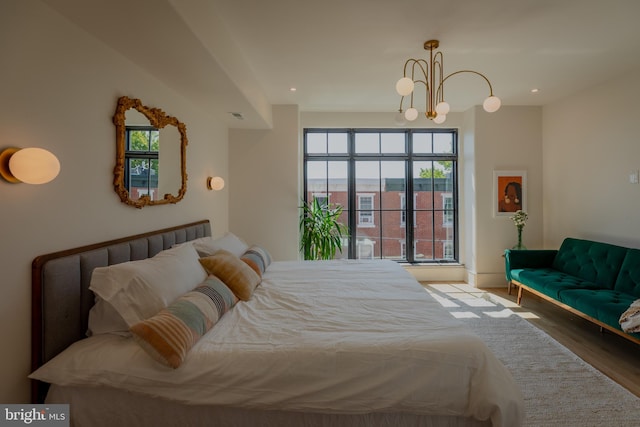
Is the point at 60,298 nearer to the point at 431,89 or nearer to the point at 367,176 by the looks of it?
the point at 431,89

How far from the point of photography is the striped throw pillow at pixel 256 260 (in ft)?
8.41

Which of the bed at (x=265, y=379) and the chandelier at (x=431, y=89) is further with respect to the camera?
the chandelier at (x=431, y=89)

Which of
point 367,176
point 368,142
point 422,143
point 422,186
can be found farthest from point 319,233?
point 422,143

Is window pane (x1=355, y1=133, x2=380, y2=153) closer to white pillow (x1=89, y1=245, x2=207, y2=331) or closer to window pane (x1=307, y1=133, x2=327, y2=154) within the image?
window pane (x1=307, y1=133, x2=327, y2=154)

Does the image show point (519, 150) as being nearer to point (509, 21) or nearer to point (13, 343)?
point (509, 21)

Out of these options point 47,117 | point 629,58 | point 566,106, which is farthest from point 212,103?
point 566,106

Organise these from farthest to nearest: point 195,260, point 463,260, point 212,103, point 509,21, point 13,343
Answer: point 463,260, point 212,103, point 509,21, point 195,260, point 13,343

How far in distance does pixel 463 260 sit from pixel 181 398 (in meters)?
4.45

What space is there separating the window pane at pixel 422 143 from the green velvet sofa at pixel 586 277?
1953 millimetres

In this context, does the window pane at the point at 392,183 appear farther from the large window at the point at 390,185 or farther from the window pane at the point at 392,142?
the window pane at the point at 392,142

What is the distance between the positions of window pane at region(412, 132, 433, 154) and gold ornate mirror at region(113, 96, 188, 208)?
347 centimetres

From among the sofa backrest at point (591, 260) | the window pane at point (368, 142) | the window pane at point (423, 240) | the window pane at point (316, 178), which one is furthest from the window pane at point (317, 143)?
the sofa backrest at point (591, 260)

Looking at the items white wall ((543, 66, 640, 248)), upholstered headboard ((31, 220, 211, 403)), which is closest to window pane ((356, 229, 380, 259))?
white wall ((543, 66, 640, 248))

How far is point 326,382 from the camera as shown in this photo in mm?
1329
